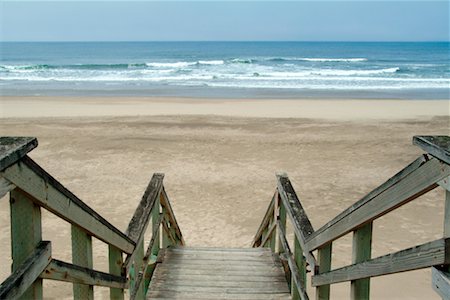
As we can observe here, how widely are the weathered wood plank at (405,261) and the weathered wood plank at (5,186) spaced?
135cm

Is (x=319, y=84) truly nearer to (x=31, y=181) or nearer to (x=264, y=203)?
(x=264, y=203)

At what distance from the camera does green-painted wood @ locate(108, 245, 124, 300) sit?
3.16 metres

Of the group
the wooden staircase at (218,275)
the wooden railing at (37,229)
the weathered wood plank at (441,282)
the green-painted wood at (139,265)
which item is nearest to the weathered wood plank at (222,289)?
the wooden staircase at (218,275)

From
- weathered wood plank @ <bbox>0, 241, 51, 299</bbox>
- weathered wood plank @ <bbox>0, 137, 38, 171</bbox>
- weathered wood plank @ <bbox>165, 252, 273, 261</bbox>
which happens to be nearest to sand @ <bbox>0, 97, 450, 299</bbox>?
weathered wood plank @ <bbox>165, 252, 273, 261</bbox>

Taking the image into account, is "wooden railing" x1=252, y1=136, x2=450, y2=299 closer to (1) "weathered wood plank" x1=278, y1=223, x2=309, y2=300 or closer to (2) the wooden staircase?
(1) "weathered wood plank" x1=278, y1=223, x2=309, y2=300

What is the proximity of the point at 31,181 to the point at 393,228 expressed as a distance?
8093 mm

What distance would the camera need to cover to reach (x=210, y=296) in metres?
4.36

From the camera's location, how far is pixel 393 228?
8.90 m

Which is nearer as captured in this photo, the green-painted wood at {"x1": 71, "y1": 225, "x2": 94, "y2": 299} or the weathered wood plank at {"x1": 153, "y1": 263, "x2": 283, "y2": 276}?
the green-painted wood at {"x1": 71, "y1": 225, "x2": 94, "y2": 299}

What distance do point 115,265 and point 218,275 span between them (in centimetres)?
189

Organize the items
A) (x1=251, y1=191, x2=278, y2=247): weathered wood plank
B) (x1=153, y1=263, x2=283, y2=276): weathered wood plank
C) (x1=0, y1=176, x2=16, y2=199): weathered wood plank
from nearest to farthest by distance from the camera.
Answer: (x1=0, y1=176, x2=16, y2=199): weathered wood plank
(x1=153, y1=263, x2=283, y2=276): weathered wood plank
(x1=251, y1=191, x2=278, y2=247): weathered wood plank

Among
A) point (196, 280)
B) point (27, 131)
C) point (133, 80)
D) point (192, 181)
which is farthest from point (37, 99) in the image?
point (196, 280)

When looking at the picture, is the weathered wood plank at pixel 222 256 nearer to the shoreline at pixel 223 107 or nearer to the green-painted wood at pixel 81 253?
the green-painted wood at pixel 81 253

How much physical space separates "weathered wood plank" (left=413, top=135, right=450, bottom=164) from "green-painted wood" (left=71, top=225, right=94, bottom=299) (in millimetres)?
1573
